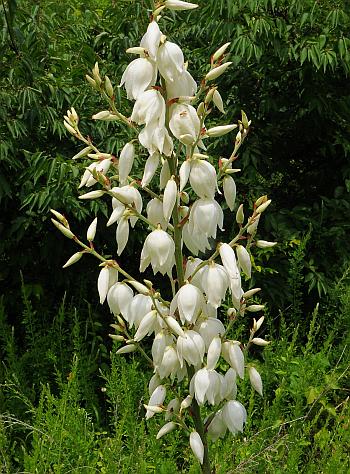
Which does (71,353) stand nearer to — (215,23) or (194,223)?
(215,23)

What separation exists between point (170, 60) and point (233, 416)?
0.85m

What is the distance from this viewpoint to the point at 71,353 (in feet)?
12.4

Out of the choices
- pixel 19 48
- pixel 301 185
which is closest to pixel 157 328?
pixel 19 48

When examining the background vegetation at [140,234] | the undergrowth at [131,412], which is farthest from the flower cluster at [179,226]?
the background vegetation at [140,234]

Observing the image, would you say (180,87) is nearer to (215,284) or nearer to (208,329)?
(215,284)

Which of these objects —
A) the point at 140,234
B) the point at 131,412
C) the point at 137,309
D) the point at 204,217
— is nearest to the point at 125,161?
the point at 204,217

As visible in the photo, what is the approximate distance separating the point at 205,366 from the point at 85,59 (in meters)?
2.02

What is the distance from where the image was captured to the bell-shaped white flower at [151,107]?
154cm

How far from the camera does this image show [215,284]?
1589 millimetres

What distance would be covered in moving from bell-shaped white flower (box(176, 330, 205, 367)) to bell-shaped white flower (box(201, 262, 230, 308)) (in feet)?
0.30

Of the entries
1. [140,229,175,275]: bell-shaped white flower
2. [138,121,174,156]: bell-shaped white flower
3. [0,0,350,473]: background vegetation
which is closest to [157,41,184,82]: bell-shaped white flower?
[138,121,174,156]: bell-shaped white flower

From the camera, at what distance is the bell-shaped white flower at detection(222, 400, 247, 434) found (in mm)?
1739

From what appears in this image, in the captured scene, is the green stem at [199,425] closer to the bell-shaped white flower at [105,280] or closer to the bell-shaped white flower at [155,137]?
the bell-shaped white flower at [105,280]

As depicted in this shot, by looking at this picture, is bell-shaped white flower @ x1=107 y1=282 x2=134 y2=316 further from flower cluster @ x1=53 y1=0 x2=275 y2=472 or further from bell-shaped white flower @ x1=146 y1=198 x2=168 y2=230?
bell-shaped white flower @ x1=146 y1=198 x2=168 y2=230
